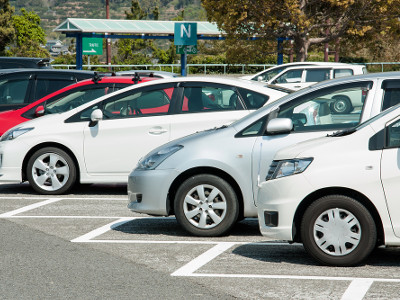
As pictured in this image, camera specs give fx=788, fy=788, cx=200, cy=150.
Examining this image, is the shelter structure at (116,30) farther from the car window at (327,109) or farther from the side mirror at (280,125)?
the side mirror at (280,125)

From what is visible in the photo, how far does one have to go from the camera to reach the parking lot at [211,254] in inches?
226

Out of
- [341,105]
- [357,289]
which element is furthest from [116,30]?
[357,289]

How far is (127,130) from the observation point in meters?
10.3

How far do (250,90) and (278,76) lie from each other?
1375 centimetres

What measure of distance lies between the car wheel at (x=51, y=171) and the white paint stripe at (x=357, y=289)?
5.59 meters

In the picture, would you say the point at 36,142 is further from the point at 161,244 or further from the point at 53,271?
the point at 53,271

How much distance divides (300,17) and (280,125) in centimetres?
2599

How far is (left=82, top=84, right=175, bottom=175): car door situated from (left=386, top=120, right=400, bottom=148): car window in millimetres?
4382

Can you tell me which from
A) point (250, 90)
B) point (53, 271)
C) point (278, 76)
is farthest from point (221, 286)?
point (278, 76)

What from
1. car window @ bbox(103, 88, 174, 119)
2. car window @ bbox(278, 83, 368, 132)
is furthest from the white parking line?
car window @ bbox(103, 88, 174, 119)

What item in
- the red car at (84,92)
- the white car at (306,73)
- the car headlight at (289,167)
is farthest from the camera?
the white car at (306,73)

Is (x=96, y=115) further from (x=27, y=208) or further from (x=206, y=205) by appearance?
(x=206, y=205)

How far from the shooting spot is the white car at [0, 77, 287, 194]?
10.2 m

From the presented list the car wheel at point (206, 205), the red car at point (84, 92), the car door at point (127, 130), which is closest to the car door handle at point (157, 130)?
the car door at point (127, 130)
